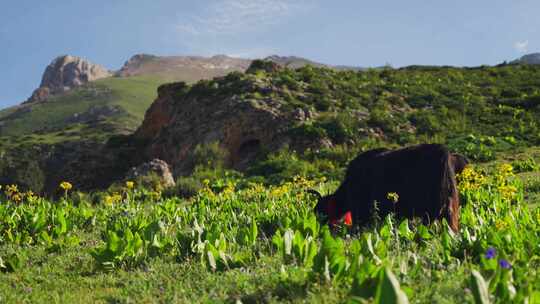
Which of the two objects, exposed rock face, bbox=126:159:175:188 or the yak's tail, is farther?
exposed rock face, bbox=126:159:175:188

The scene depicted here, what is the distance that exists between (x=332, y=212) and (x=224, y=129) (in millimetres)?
15903

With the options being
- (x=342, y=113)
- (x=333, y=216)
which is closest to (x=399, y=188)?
(x=333, y=216)

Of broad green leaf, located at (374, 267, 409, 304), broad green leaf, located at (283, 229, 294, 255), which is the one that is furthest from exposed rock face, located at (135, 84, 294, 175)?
broad green leaf, located at (374, 267, 409, 304)

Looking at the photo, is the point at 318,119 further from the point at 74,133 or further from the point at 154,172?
the point at 74,133

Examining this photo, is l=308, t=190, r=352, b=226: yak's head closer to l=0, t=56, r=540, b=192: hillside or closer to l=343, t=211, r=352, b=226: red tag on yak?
l=343, t=211, r=352, b=226: red tag on yak

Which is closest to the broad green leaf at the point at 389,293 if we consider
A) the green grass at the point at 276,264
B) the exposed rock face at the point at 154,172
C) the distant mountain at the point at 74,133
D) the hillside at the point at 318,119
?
the green grass at the point at 276,264

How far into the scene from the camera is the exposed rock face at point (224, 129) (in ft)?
70.1

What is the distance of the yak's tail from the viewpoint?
570 centimetres

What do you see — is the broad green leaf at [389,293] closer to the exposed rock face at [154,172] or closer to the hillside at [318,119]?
the hillside at [318,119]

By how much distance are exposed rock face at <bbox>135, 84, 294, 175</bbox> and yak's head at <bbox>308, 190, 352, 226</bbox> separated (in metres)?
12.6

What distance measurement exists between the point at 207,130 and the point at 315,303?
2038 centimetres

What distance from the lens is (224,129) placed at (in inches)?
882

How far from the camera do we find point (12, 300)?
406 centimetres

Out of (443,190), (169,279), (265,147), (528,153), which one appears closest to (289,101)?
(265,147)
